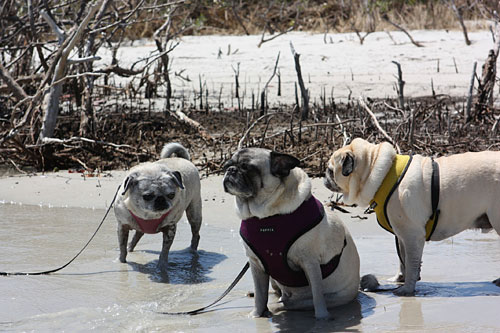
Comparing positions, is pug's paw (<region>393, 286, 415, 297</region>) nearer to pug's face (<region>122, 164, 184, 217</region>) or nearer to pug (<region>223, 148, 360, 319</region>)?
pug (<region>223, 148, 360, 319</region>)

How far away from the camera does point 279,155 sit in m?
4.66

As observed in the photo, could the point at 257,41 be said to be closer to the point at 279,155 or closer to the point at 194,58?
the point at 194,58

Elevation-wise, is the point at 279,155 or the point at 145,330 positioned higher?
the point at 279,155

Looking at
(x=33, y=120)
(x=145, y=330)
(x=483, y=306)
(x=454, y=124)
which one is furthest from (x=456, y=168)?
(x=33, y=120)

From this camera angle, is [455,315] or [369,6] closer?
[455,315]

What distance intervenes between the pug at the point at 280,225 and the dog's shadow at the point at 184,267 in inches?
54.0

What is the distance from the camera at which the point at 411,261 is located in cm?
532

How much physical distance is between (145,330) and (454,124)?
7.30 meters

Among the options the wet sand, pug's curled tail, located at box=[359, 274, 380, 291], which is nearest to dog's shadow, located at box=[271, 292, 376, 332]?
the wet sand

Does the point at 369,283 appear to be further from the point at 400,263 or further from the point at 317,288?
the point at 317,288

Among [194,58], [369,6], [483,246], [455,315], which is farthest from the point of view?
[369,6]

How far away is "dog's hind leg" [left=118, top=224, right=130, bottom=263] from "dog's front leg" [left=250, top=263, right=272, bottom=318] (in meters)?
1.90

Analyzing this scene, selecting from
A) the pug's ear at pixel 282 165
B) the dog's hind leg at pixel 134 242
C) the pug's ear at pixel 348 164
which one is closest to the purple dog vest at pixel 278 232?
the pug's ear at pixel 282 165

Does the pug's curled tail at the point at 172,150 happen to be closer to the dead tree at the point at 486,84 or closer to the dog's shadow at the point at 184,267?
the dog's shadow at the point at 184,267
